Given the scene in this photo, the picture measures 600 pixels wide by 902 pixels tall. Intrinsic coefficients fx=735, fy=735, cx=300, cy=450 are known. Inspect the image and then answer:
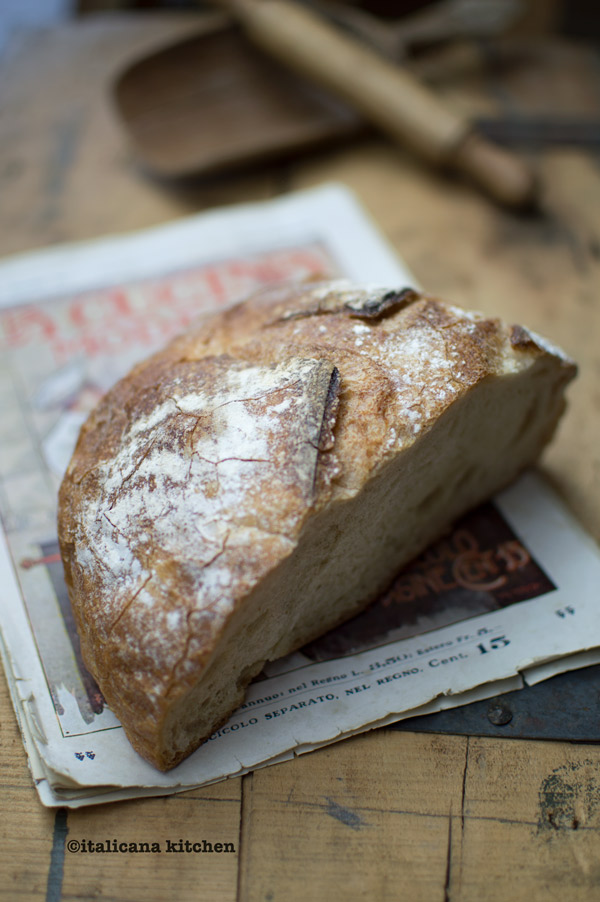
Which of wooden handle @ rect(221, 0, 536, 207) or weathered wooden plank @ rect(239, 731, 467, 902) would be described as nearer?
weathered wooden plank @ rect(239, 731, 467, 902)

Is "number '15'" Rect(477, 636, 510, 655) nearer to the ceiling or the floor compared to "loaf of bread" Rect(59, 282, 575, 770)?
nearer to the floor

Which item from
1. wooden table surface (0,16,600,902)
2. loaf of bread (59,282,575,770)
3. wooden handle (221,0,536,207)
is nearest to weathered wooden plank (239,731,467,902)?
wooden table surface (0,16,600,902)

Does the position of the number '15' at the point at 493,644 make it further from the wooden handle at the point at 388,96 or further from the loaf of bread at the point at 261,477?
the wooden handle at the point at 388,96

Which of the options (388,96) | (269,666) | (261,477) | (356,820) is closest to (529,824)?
(356,820)

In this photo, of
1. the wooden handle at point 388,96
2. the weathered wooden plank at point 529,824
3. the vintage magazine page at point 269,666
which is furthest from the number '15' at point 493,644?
the wooden handle at point 388,96

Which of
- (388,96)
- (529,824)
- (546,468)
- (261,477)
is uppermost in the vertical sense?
(388,96)

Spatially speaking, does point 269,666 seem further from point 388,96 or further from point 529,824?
point 388,96

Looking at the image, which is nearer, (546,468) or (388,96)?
(546,468)

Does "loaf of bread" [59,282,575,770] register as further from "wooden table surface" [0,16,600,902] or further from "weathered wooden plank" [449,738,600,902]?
"weathered wooden plank" [449,738,600,902]
